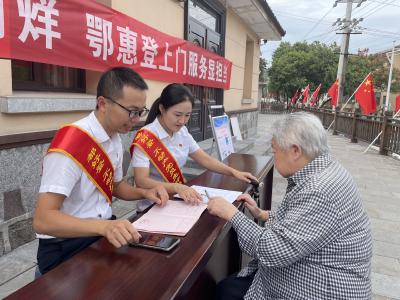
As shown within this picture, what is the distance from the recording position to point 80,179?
143 cm

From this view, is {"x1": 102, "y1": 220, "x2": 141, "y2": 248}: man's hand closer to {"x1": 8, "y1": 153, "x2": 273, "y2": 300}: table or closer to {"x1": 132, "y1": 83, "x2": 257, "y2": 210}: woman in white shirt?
{"x1": 8, "y1": 153, "x2": 273, "y2": 300}: table

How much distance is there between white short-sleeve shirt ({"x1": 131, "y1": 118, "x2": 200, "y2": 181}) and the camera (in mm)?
2107

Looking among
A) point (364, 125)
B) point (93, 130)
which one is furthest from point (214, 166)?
point (364, 125)

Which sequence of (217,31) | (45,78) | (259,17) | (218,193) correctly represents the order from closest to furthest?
(218,193), (45,78), (217,31), (259,17)

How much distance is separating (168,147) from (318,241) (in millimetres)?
1384

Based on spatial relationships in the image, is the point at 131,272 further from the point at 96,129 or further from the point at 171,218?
the point at 96,129

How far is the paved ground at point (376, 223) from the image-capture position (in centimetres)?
244

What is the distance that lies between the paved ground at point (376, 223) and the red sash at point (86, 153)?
30.8 inches

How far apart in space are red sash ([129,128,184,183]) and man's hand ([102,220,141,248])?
3.15 feet

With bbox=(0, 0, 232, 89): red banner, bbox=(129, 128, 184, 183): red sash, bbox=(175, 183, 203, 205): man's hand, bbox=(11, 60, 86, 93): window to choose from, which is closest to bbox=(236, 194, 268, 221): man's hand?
bbox=(175, 183, 203, 205): man's hand

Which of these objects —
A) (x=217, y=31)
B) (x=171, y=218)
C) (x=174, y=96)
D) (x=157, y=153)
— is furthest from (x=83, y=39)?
(x=217, y=31)

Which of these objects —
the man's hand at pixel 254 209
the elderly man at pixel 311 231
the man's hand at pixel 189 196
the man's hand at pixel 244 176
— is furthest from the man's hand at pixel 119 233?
the man's hand at pixel 244 176

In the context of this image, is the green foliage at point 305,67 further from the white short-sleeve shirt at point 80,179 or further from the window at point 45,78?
the white short-sleeve shirt at point 80,179

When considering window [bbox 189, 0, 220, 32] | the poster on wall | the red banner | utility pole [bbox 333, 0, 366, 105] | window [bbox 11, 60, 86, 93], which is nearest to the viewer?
the red banner
